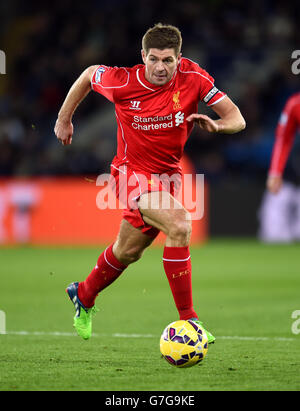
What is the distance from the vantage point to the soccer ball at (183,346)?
488 cm

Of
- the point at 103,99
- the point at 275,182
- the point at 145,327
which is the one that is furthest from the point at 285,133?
the point at 103,99

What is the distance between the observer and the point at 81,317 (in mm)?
6133

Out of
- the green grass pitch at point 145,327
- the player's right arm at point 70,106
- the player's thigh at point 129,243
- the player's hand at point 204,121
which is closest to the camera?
the green grass pitch at point 145,327

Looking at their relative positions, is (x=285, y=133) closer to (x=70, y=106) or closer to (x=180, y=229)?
(x=70, y=106)

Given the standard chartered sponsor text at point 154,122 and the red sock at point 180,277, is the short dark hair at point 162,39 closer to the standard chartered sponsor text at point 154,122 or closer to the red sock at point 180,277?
the standard chartered sponsor text at point 154,122

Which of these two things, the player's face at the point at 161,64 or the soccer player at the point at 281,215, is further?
the soccer player at the point at 281,215

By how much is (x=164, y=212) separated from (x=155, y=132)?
68cm

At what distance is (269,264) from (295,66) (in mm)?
6469

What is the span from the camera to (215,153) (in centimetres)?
1802

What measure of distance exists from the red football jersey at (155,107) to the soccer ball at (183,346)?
4.16ft

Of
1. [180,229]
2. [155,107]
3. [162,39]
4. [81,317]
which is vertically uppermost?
[162,39]

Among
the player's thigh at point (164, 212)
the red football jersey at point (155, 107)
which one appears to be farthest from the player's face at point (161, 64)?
the player's thigh at point (164, 212)

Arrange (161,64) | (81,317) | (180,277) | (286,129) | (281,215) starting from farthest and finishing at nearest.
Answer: (281,215) < (286,129) < (81,317) < (161,64) < (180,277)

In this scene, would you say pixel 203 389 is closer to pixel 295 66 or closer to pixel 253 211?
pixel 253 211
